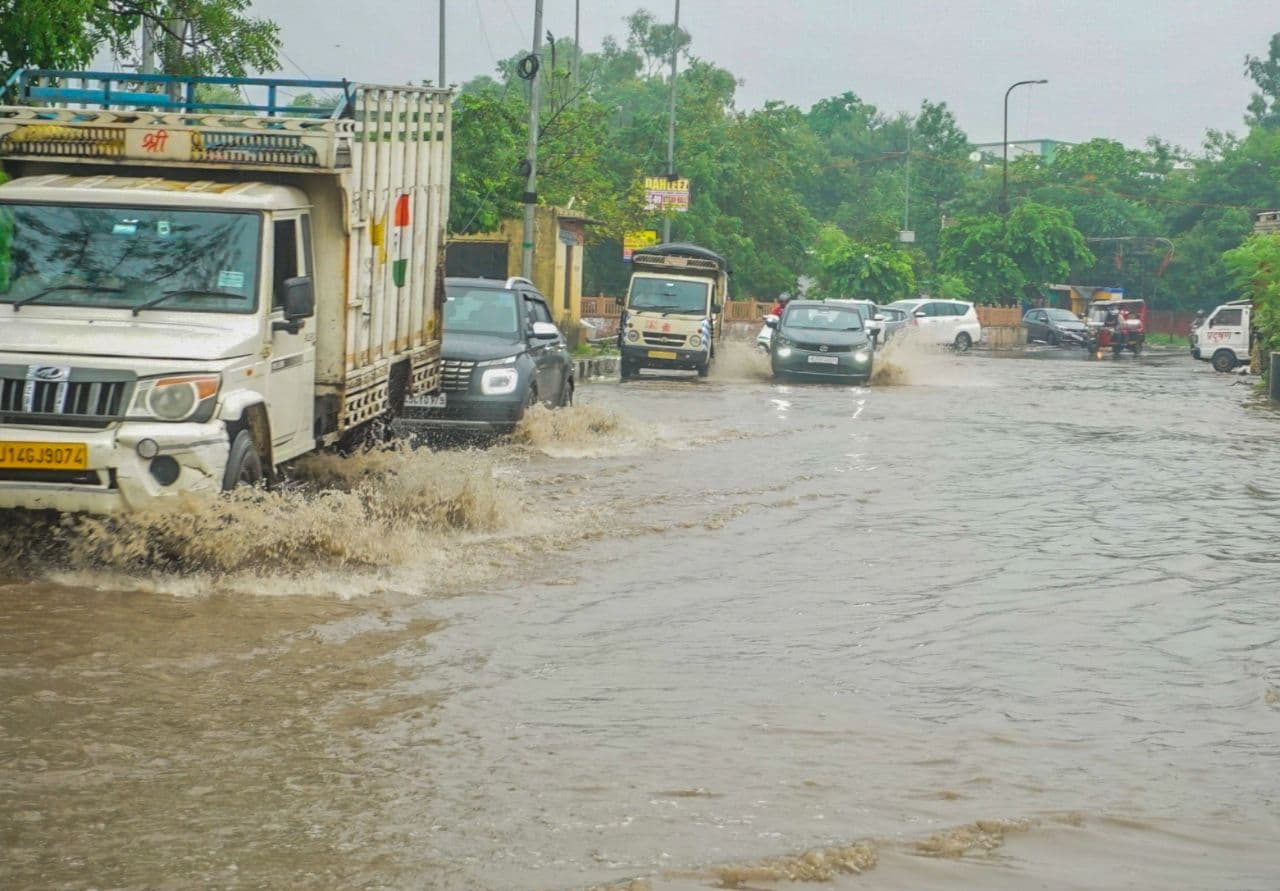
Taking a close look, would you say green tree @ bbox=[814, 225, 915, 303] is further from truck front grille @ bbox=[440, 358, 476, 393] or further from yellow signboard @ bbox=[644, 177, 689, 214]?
truck front grille @ bbox=[440, 358, 476, 393]

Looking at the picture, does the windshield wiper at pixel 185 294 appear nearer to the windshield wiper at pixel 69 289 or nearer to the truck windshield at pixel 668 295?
the windshield wiper at pixel 69 289

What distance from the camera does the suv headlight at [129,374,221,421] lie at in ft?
28.2

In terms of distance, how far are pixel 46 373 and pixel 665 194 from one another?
127 ft

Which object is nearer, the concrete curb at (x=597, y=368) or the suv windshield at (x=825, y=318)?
the suv windshield at (x=825, y=318)

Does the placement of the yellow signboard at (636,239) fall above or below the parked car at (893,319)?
above

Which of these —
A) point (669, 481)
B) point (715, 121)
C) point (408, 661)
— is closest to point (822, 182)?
point (715, 121)

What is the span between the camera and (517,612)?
8906 millimetres

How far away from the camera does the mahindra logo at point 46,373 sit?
8.49 metres

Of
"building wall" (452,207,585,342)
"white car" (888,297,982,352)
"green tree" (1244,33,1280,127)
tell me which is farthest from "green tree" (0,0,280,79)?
"green tree" (1244,33,1280,127)

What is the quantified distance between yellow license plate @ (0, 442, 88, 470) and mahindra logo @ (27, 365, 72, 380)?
13.4 inches

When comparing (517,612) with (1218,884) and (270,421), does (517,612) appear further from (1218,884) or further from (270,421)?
(1218,884)

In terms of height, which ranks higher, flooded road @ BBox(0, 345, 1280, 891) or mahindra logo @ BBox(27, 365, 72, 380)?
mahindra logo @ BBox(27, 365, 72, 380)

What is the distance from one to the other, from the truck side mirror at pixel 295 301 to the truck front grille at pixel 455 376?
591 centimetres

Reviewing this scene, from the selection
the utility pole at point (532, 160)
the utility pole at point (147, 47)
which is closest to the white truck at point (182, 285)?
the utility pole at point (147, 47)
